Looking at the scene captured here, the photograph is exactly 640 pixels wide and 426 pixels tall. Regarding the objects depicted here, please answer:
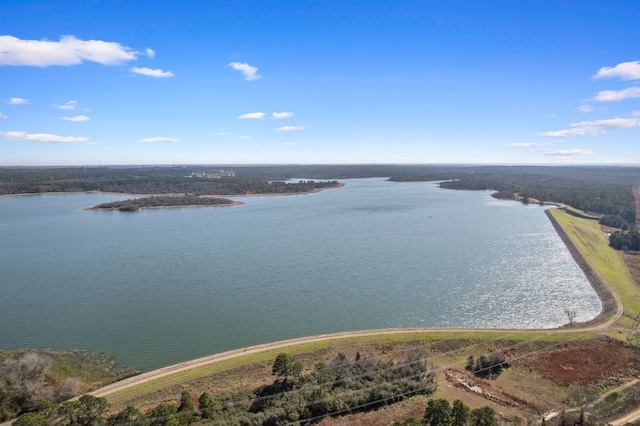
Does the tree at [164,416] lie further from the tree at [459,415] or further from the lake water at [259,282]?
the tree at [459,415]

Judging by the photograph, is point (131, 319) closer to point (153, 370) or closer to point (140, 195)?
point (153, 370)

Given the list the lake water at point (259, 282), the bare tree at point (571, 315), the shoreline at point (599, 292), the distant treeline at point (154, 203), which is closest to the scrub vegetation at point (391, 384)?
the bare tree at point (571, 315)

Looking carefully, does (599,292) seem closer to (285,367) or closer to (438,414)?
(438,414)

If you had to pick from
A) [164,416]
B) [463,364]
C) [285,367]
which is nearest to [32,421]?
[164,416]

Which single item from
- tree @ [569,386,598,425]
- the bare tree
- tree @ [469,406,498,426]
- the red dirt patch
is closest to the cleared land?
the red dirt patch

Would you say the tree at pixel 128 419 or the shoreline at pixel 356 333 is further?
the shoreline at pixel 356 333

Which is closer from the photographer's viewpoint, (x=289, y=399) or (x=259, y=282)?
(x=289, y=399)
